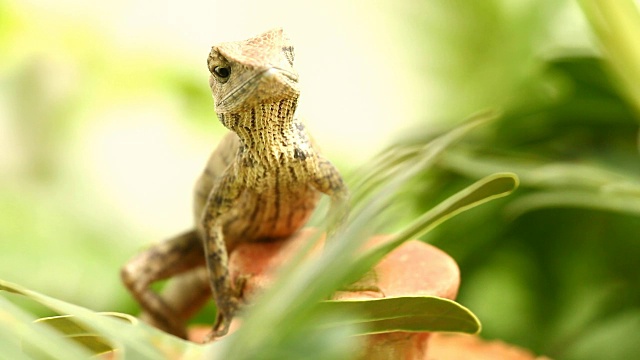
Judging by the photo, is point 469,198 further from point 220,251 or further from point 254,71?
point 220,251

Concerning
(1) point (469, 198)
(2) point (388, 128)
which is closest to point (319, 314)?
(1) point (469, 198)

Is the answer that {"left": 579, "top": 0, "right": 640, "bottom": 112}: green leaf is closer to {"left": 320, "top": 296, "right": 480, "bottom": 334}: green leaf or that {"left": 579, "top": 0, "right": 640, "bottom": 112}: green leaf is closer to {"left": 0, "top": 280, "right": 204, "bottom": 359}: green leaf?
{"left": 320, "top": 296, "right": 480, "bottom": 334}: green leaf

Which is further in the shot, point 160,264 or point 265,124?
point 160,264

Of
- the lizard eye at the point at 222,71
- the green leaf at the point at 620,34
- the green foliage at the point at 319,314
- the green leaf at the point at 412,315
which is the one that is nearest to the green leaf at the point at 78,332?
the green foliage at the point at 319,314

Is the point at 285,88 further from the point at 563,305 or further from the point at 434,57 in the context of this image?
the point at 434,57

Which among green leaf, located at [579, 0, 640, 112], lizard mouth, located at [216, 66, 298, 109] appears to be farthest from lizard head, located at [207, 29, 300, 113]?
green leaf, located at [579, 0, 640, 112]

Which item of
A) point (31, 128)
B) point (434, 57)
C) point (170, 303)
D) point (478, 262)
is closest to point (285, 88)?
point (170, 303)
